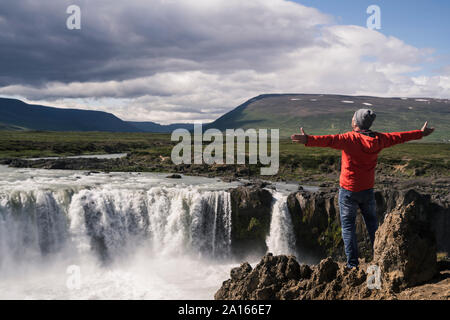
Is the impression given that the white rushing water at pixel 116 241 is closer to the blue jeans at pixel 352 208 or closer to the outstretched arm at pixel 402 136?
the blue jeans at pixel 352 208

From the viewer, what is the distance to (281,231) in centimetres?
3762

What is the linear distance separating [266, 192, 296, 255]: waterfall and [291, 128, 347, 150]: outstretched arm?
29.4 m

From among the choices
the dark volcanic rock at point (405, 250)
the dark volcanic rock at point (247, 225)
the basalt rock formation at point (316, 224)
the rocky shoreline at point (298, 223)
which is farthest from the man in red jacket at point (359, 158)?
the basalt rock formation at point (316, 224)

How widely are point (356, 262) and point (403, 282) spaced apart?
1370 mm

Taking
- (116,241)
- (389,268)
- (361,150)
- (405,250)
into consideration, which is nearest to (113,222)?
(116,241)

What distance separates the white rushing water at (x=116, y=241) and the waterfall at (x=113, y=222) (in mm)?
75

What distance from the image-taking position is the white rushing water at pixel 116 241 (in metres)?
28.6

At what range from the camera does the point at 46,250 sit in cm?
3195

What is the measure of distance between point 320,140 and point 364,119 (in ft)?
5.07

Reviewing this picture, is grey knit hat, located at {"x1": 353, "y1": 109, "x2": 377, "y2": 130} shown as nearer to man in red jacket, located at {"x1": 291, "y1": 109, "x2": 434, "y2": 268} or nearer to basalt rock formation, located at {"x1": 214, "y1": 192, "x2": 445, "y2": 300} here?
man in red jacket, located at {"x1": 291, "y1": 109, "x2": 434, "y2": 268}

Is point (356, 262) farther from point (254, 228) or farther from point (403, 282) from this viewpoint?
point (254, 228)

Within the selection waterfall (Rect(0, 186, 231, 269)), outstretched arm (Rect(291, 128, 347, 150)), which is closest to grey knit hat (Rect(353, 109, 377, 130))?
outstretched arm (Rect(291, 128, 347, 150))

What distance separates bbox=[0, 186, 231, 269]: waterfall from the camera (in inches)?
1233
